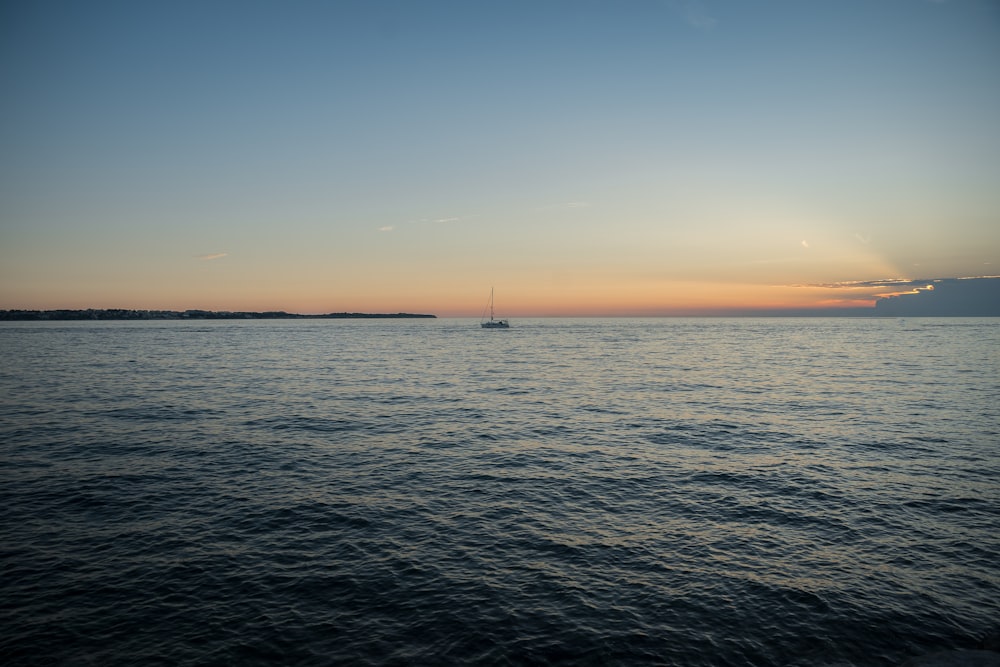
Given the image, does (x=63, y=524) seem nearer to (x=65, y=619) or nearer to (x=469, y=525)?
(x=65, y=619)

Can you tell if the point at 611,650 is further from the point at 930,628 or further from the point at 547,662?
the point at 930,628

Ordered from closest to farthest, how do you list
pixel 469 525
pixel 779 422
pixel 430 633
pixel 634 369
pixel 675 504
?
pixel 430 633 < pixel 469 525 < pixel 675 504 < pixel 779 422 < pixel 634 369

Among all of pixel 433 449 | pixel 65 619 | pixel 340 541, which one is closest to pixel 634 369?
pixel 433 449

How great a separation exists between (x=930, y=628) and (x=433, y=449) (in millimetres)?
22644

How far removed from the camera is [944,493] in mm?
22094

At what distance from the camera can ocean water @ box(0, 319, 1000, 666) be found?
12250 mm

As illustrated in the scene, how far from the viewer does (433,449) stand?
3002cm

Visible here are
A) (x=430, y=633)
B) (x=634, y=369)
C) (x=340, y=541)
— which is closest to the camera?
(x=430, y=633)

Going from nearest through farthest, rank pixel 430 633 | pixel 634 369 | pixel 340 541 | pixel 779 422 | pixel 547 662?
pixel 547 662, pixel 430 633, pixel 340 541, pixel 779 422, pixel 634 369

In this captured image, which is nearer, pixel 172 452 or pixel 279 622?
pixel 279 622

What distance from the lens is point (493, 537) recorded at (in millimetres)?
17750

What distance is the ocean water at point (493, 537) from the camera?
12.2m

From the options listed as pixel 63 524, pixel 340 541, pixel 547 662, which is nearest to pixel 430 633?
pixel 547 662

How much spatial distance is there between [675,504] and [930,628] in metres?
8.94
